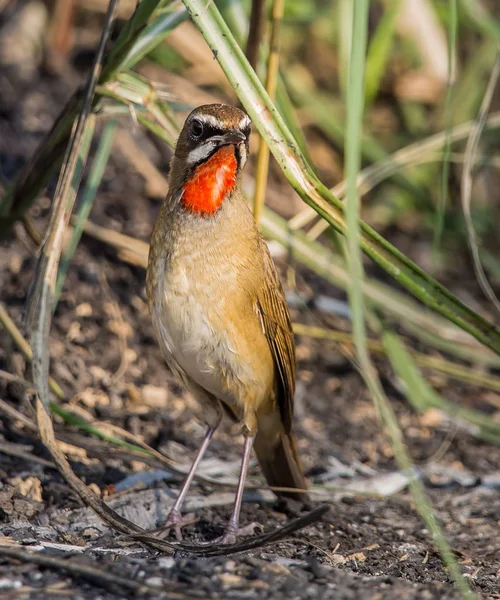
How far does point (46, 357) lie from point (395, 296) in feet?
8.87

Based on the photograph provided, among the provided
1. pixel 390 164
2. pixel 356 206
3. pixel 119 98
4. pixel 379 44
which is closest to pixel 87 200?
pixel 119 98

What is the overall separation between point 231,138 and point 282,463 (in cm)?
159

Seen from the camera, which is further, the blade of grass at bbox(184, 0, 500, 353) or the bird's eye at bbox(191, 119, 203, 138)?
the bird's eye at bbox(191, 119, 203, 138)

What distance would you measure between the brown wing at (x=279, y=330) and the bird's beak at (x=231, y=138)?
23.5 inches

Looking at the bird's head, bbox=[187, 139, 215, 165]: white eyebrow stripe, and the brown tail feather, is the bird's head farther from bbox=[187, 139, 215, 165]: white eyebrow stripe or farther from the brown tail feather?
the brown tail feather

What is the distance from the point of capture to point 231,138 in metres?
3.54

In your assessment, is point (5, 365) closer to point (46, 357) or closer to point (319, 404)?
point (46, 357)

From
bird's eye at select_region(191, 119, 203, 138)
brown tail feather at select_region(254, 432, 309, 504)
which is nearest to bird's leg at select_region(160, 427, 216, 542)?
brown tail feather at select_region(254, 432, 309, 504)

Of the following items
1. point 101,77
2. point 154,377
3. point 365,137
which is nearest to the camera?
point 101,77

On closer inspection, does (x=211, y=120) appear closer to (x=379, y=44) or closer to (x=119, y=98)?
(x=119, y=98)

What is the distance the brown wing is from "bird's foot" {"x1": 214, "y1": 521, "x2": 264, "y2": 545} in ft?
1.74

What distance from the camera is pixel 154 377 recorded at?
5.46 meters

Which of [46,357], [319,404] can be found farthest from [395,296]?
[46,357]

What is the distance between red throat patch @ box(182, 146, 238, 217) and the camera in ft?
12.1
